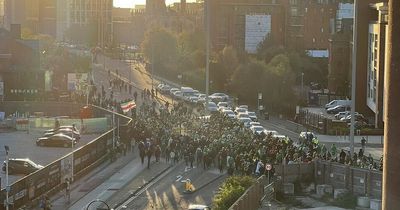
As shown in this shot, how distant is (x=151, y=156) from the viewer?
38.4 m

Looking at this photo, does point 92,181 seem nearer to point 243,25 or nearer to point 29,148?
point 29,148

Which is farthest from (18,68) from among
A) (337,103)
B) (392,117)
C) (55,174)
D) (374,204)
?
(392,117)

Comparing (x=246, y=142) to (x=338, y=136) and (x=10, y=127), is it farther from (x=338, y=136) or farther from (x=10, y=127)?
(x=10, y=127)

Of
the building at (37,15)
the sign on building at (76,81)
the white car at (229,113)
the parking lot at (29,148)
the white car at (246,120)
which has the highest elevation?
the building at (37,15)

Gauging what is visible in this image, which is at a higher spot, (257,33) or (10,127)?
(257,33)

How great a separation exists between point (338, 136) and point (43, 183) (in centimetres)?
2363

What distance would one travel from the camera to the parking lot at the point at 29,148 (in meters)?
41.0

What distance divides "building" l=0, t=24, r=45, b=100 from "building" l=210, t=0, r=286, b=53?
27.9 meters

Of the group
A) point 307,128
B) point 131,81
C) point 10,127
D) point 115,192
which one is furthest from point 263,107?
point 115,192

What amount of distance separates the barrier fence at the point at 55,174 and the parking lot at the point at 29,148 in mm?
2643

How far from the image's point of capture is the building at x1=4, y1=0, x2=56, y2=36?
15838 centimetres

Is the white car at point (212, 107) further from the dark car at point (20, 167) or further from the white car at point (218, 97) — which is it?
the dark car at point (20, 167)

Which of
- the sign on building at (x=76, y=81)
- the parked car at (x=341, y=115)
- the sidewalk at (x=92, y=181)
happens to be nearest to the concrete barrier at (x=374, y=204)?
the sidewalk at (x=92, y=181)

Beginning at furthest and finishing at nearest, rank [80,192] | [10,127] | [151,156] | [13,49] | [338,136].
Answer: [13,49] → [10,127] → [338,136] → [151,156] → [80,192]
